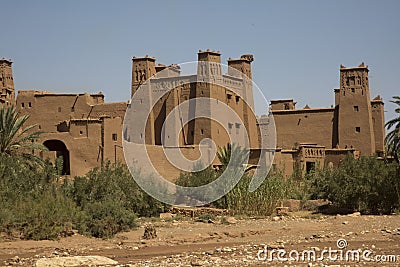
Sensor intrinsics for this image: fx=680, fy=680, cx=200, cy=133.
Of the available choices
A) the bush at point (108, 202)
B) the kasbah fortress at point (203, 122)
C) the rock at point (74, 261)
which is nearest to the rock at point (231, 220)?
the bush at point (108, 202)

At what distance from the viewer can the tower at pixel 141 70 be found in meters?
40.8

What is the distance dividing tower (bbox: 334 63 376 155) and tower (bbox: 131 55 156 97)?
11865 mm

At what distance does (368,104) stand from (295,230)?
24.7 meters

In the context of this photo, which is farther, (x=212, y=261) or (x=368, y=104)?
(x=368, y=104)

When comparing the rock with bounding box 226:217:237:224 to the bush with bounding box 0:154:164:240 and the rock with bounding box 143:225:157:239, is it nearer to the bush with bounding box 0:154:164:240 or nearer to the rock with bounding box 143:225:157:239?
the bush with bounding box 0:154:164:240

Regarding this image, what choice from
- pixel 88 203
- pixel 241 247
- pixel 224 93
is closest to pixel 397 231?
pixel 241 247

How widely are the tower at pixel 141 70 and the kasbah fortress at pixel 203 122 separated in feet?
0.20

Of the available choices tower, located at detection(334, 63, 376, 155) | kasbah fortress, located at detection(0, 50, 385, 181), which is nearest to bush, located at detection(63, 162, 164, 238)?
kasbah fortress, located at detection(0, 50, 385, 181)

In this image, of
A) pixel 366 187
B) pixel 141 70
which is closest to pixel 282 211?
pixel 366 187

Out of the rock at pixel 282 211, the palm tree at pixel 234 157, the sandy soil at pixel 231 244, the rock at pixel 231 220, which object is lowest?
the sandy soil at pixel 231 244

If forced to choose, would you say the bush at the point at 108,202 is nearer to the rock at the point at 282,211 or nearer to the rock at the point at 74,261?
the rock at the point at 74,261

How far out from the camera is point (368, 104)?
4238cm

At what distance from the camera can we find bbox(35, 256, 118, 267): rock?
1314 centimetres

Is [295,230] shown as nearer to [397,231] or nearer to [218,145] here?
[397,231]
